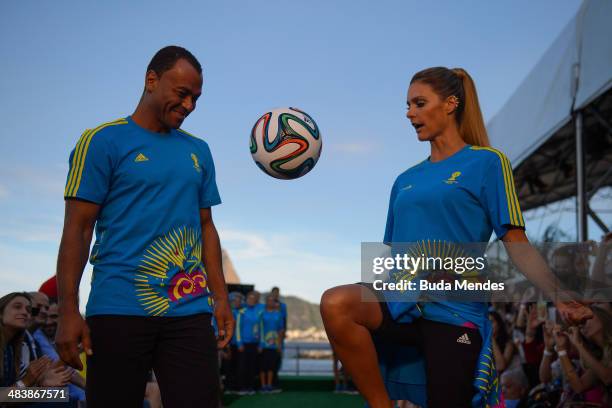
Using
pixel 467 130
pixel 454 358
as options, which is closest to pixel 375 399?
pixel 454 358

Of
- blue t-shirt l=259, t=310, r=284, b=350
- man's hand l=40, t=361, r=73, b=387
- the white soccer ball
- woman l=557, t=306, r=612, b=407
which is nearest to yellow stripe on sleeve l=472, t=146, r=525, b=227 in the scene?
the white soccer ball

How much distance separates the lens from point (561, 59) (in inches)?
408

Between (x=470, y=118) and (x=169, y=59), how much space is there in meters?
1.44

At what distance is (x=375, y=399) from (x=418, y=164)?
1169mm

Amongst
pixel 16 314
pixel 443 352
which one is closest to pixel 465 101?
pixel 443 352

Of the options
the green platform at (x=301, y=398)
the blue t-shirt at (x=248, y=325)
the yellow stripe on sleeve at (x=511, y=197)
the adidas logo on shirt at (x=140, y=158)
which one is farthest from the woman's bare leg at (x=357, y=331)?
the blue t-shirt at (x=248, y=325)

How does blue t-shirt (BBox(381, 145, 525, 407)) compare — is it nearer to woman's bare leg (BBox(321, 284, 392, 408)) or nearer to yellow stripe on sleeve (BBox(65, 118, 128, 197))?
woman's bare leg (BBox(321, 284, 392, 408))

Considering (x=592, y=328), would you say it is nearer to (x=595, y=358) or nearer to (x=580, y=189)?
(x=595, y=358)

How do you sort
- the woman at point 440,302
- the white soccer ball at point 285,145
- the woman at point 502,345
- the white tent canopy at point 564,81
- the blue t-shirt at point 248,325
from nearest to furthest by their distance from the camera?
the woman at point 440,302 < the white soccer ball at point 285,145 < the woman at point 502,345 < the white tent canopy at point 564,81 < the blue t-shirt at point 248,325

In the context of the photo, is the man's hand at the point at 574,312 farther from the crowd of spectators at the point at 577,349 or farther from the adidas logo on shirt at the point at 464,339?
the crowd of spectators at the point at 577,349

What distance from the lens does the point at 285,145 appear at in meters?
3.77

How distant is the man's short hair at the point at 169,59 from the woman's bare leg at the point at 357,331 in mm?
1160

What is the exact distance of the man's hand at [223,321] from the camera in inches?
116

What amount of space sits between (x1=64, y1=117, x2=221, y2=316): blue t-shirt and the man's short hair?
0.26m
